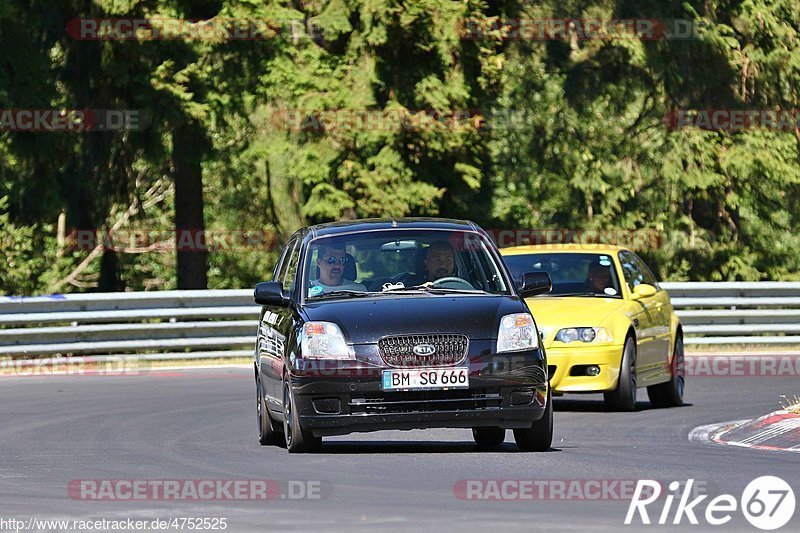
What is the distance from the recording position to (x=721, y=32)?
36.8 meters

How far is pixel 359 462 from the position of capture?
38.4ft

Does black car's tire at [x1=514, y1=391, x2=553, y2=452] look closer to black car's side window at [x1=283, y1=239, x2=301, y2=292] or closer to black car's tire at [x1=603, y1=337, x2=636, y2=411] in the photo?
black car's side window at [x1=283, y1=239, x2=301, y2=292]

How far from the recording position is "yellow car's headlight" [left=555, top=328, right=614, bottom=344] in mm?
16672

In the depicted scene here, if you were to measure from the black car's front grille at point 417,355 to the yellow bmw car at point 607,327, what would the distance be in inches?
186

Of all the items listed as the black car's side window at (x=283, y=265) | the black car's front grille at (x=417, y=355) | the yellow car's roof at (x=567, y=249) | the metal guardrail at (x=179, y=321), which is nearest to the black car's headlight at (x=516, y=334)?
the black car's front grille at (x=417, y=355)

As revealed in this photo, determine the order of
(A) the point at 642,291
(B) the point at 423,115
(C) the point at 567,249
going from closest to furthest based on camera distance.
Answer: (A) the point at 642,291 → (C) the point at 567,249 → (B) the point at 423,115

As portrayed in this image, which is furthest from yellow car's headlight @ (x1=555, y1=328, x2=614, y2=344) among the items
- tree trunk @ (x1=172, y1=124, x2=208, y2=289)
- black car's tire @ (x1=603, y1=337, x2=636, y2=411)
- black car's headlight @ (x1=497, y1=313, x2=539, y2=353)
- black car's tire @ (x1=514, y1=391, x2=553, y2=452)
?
tree trunk @ (x1=172, y1=124, x2=208, y2=289)

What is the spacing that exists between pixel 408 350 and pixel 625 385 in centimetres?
543

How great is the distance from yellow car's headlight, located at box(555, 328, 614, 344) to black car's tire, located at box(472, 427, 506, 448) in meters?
3.46

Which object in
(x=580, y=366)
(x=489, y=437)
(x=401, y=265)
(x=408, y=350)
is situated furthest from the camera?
(x=580, y=366)

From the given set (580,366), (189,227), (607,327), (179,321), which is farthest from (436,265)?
(189,227)

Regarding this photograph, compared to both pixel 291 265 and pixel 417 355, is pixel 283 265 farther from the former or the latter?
pixel 417 355

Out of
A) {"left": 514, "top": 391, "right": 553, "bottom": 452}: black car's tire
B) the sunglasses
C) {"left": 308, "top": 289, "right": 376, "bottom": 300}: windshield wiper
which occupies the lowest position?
{"left": 514, "top": 391, "right": 553, "bottom": 452}: black car's tire

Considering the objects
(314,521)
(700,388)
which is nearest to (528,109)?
(700,388)
